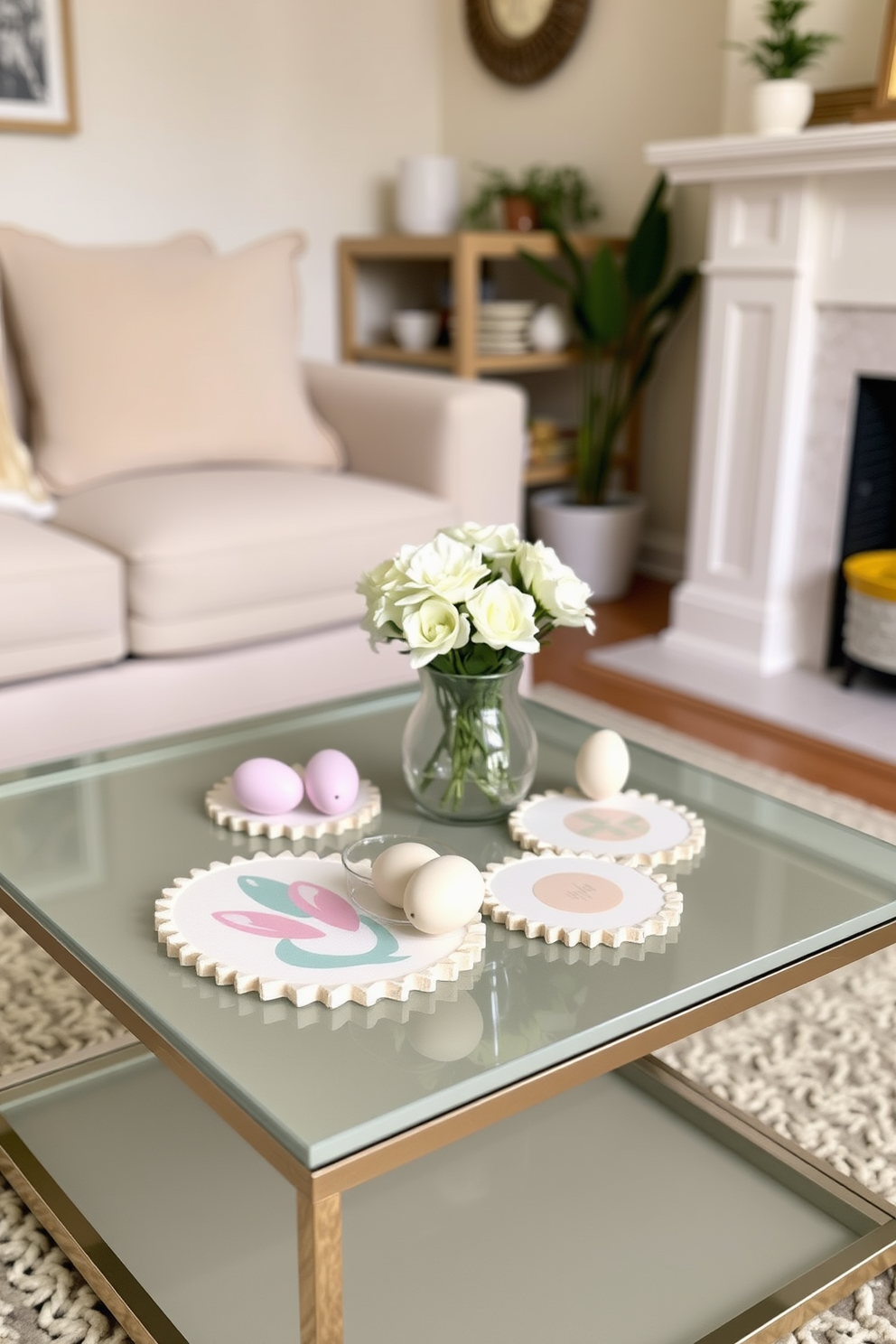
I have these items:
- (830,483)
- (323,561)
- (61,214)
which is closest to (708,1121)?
(323,561)

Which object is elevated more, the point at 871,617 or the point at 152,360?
the point at 152,360

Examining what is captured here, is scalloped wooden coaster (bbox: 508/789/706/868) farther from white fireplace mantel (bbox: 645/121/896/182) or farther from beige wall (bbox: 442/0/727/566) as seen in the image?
beige wall (bbox: 442/0/727/566)

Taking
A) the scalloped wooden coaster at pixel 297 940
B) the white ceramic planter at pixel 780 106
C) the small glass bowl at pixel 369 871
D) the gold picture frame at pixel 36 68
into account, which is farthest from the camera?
the gold picture frame at pixel 36 68

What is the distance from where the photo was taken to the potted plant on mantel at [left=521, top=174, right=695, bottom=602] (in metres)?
3.29

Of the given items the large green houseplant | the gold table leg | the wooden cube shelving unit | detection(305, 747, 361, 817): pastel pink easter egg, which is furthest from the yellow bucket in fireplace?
the gold table leg

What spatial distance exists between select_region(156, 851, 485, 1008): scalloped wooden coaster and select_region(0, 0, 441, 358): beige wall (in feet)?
A: 8.63

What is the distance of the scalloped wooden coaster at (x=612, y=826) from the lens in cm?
123

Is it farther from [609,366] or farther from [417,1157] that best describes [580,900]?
[609,366]

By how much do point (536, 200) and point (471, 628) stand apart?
266cm

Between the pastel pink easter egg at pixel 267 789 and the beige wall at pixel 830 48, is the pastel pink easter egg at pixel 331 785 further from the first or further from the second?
the beige wall at pixel 830 48

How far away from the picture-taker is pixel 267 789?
1.29 metres

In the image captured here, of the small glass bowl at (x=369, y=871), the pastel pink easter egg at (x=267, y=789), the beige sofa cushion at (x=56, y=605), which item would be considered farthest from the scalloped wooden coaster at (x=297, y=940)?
the beige sofa cushion at (x=56, y=605)

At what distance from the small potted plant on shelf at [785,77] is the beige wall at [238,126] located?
1.47 m

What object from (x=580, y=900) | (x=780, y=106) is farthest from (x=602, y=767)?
(x=780, y=106)
